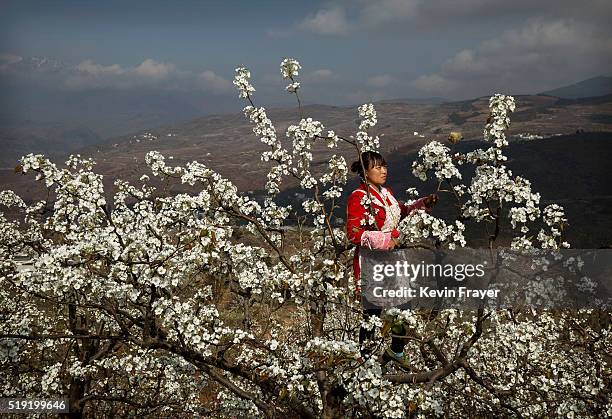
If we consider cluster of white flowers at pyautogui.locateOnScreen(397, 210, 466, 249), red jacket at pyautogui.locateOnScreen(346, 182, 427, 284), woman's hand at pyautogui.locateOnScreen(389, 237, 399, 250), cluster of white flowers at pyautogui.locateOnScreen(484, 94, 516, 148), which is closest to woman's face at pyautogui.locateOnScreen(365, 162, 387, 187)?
red jacket at pyautogui.locateOnScreen(346, 182, 427, 284)

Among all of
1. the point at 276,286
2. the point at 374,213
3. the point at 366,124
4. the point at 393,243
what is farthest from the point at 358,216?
the point at 366,124

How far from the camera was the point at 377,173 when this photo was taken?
761cm

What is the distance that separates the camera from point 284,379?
605cm

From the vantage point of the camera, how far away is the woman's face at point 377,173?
25.0 feet

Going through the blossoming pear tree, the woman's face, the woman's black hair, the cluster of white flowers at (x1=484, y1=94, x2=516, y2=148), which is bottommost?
the blossoming pear tree

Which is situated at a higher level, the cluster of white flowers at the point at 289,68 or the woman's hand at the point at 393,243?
the cluster of white flowers at the point at 289,68

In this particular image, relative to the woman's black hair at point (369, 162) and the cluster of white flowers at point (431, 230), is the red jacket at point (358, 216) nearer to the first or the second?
the woman's black hair at point (369, 162)

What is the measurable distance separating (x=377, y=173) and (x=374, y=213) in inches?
28.8

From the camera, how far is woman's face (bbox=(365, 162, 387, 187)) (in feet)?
25.0

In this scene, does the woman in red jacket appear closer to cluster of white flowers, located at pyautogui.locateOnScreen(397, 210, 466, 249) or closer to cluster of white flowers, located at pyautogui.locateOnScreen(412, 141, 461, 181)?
cluster of white flowers, located at pyautogui.locateOnScreen(397, 210, 466, 249)

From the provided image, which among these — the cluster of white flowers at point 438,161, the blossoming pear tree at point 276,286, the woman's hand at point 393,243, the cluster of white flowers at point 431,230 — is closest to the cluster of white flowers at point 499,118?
the blossoming pear tree at point 276,286

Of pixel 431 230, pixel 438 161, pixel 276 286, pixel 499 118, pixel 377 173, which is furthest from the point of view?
pixel 377 173

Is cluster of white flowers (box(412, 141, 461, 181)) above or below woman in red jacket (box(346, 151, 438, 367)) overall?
above

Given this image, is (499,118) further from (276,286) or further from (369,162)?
(276,286)
